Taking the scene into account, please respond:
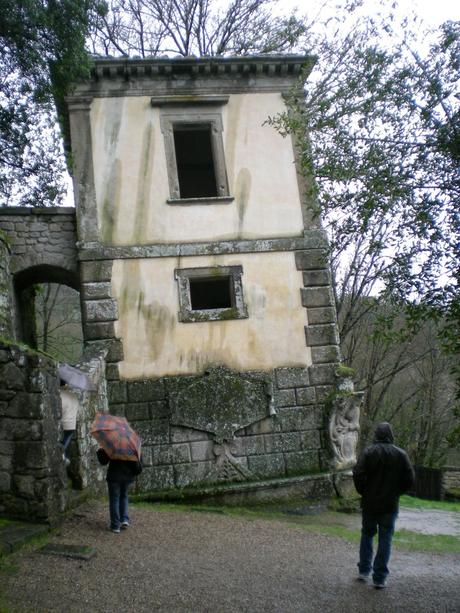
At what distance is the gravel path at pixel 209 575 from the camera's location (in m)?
4.56

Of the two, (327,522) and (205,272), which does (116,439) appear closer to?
(327,522)

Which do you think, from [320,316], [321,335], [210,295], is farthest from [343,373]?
[210,295]

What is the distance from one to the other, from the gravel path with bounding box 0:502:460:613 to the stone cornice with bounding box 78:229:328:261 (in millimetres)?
4463

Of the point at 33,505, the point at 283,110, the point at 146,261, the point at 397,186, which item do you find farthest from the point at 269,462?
the point at 283,110

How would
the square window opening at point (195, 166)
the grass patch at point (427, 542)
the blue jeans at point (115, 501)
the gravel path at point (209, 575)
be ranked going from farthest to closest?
the square window opening at point (195, 166) < the grass patch at point (427, 542) < the blue jeans at point (115, 501) < the gravel path at point (209, 575)

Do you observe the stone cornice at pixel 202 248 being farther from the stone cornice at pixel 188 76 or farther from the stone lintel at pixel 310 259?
the stone cornice at pixel 188 76

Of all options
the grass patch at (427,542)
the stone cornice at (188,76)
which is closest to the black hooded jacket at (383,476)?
the grass patch at (427,542)

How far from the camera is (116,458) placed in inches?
251

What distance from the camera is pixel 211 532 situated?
7.23m

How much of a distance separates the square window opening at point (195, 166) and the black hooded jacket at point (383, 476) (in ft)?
31.1

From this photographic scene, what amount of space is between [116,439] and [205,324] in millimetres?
4184

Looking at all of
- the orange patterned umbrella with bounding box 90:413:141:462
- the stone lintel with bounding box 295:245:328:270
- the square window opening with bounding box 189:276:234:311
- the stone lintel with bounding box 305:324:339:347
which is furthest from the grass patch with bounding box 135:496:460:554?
the square window opening with bounding box 189:276:234:311

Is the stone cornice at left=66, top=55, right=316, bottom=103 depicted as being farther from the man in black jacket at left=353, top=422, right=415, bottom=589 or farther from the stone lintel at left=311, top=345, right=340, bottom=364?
the man in black jacket at left=353, top=422, right=415, bottom=589

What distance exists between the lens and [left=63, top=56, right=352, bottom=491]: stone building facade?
9898 millimetres
